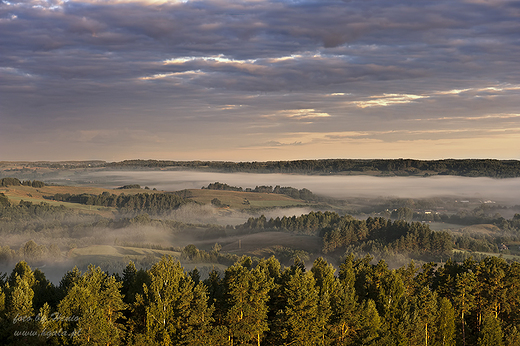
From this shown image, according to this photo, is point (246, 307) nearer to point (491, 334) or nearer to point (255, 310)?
point (255, 310)

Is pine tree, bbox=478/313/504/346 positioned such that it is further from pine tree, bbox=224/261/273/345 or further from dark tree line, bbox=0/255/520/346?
pine tree, bbox=224/261/273/345

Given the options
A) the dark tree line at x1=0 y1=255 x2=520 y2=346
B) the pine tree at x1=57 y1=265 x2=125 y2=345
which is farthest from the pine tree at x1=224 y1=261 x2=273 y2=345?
the pine tree at x1=57 y1=265 x2=125 y2=345

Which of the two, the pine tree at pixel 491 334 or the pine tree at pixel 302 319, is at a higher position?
the pine tree at pixel 302 319

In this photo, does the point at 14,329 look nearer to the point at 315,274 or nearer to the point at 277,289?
the point at 277,289

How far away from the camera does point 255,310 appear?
194ft

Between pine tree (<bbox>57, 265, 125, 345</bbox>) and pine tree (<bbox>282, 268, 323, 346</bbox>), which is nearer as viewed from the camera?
pine tree (<bbox>57, 265, 125, 345</bbox>)

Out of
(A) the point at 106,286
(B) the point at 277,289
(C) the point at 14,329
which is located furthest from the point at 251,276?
(C) the point at 14,329

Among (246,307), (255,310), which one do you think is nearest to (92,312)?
(246,307)

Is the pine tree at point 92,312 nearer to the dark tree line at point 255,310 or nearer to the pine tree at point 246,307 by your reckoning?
the dark tree line at point 255,310

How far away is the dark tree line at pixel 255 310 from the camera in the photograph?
174ft

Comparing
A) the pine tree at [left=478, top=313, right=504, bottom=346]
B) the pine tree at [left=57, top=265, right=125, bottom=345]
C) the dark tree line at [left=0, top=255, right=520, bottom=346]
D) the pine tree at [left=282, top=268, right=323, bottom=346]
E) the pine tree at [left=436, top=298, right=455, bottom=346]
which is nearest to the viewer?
the pine tree at [left=57, top=265, right=125, bottom=345]

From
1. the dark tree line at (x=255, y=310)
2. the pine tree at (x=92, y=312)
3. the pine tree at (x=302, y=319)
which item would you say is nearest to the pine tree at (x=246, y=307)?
the dark tree line at (x=255, y=310)

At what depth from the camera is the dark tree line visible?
2084 inches

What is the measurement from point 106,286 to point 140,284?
6690mm
